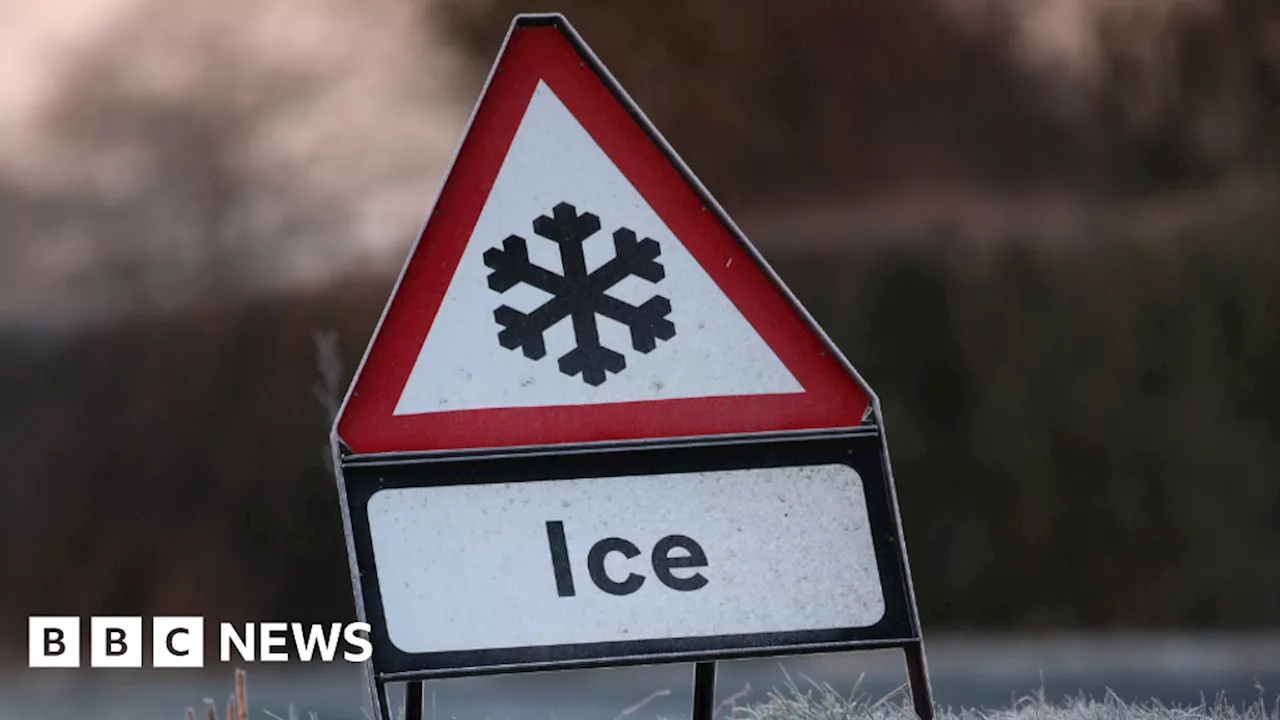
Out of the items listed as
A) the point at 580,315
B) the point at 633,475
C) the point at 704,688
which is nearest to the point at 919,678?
the point at 704,688

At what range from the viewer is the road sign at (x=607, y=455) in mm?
1132

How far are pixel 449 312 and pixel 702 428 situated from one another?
0.85 feet

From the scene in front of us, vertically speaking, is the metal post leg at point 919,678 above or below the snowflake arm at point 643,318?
below

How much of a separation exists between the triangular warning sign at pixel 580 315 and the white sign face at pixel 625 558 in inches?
2.2

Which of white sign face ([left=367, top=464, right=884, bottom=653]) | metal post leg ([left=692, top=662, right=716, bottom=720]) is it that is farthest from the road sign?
metal post leg ([left=692, top=662, right=716, bottom=720])

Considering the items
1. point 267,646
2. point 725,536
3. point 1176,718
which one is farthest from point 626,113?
point 1176,718

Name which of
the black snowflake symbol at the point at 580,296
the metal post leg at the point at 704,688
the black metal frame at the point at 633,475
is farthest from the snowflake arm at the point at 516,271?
the metal post leg at the point at 704,688

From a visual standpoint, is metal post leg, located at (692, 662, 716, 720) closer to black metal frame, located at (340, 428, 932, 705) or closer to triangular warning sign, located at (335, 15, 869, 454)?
black metal frame, located at (340, 428, 932, 705)

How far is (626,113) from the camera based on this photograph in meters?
1.20

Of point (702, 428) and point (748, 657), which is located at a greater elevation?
point (702, 428)

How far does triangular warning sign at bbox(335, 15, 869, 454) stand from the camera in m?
1.15

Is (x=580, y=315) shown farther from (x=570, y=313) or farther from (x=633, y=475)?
(x=633, y=475)

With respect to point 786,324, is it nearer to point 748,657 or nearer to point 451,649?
point 748,657

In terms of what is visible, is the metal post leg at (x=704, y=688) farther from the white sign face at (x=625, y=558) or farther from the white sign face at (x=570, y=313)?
the white sign face at (x=570, y=313)
